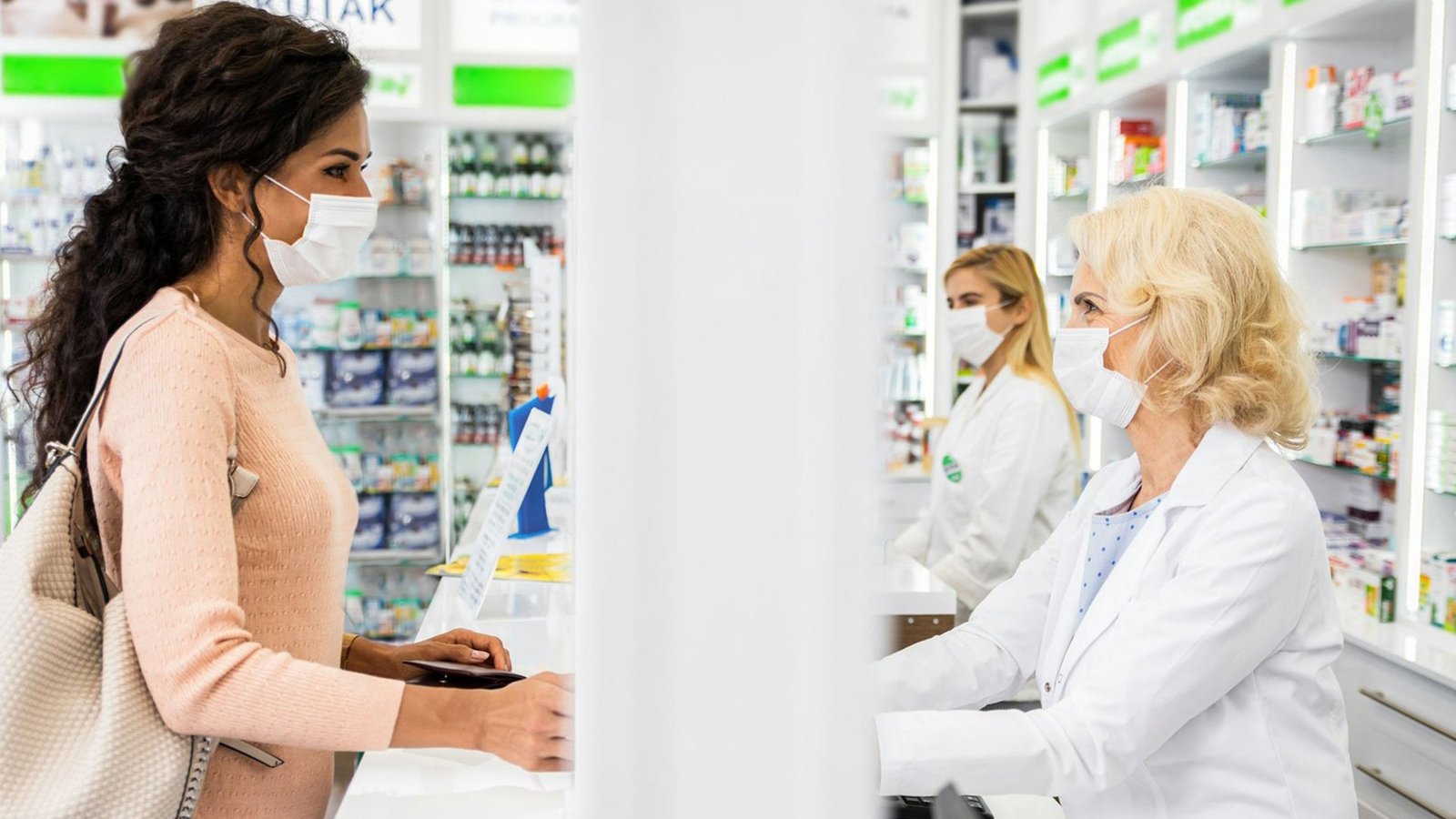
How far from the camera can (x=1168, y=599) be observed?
1.50 metres

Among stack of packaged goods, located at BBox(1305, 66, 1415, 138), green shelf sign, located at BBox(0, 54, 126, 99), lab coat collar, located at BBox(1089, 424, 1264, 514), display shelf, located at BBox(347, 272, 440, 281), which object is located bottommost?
lab coat collar, located at BBox(1089, 424, 1264, 514)

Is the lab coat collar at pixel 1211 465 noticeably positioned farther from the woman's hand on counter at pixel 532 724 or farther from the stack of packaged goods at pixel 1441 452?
the stack of packaged goods at pixel 1441 452

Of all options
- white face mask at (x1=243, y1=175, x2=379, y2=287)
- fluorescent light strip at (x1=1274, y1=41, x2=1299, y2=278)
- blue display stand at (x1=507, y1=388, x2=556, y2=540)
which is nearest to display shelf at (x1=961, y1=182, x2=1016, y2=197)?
fluorescent light strip at (x1=1274, y1=41, x2=1299, y2=278)

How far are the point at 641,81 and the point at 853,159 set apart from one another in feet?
0.31

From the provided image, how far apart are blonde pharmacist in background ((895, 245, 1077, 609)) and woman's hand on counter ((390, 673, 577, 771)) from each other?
260 cm

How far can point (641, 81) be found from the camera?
1.53 feet

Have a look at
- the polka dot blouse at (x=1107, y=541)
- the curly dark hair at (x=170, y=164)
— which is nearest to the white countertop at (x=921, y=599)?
the polka dot blouse at (x=1107, y=541)

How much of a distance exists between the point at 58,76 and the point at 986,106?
5.44m

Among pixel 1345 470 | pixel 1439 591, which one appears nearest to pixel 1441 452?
pixel 1439 591

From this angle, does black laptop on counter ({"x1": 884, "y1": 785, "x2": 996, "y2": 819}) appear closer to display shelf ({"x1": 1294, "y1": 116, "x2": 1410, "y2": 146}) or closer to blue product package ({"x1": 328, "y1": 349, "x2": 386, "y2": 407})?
display shelf ({"x1": 1294, "y1": 116, "x2": 1410, "y2": 146})

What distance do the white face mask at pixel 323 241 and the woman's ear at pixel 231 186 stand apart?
0.02 metres

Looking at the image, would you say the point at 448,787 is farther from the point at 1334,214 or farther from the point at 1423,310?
the point at 1334,214

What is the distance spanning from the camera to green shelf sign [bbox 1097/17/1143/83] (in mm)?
5562

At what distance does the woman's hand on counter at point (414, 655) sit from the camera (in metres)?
1.60
